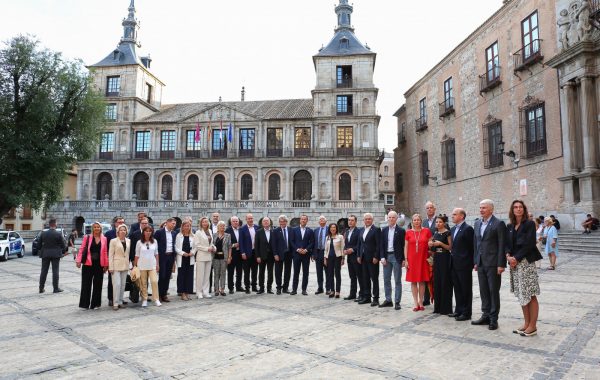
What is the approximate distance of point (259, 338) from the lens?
564cm

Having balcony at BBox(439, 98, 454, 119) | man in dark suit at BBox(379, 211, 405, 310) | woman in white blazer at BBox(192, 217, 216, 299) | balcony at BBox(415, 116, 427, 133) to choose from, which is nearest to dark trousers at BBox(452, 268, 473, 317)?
man in dark suit at BBox(379, 211, 405, 310)

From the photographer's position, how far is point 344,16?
4228 centimetres

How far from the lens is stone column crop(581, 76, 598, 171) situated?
17.0 meters

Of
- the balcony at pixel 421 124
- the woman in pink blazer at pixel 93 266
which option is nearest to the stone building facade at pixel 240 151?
the balcony at pixel 421 124

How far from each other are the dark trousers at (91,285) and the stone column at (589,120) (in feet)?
62.7

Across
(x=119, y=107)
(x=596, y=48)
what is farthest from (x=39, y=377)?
(x=119, y=107)

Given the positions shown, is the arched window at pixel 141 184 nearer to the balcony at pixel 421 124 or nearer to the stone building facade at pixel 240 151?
the stone building facade at pixel 240 151

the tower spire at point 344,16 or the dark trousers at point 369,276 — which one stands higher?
the tower spire at point 344,16

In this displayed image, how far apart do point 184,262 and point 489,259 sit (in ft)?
21.4

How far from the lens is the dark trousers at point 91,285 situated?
796 cm

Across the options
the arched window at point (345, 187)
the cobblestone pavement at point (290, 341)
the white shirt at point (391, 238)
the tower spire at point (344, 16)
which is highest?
the tower spire at point (344, 16)

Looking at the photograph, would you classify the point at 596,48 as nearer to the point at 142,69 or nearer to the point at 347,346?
the point at 347,346

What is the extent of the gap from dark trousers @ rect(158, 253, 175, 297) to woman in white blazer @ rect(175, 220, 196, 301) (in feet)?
0.61

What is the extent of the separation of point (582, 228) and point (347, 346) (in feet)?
55.0
